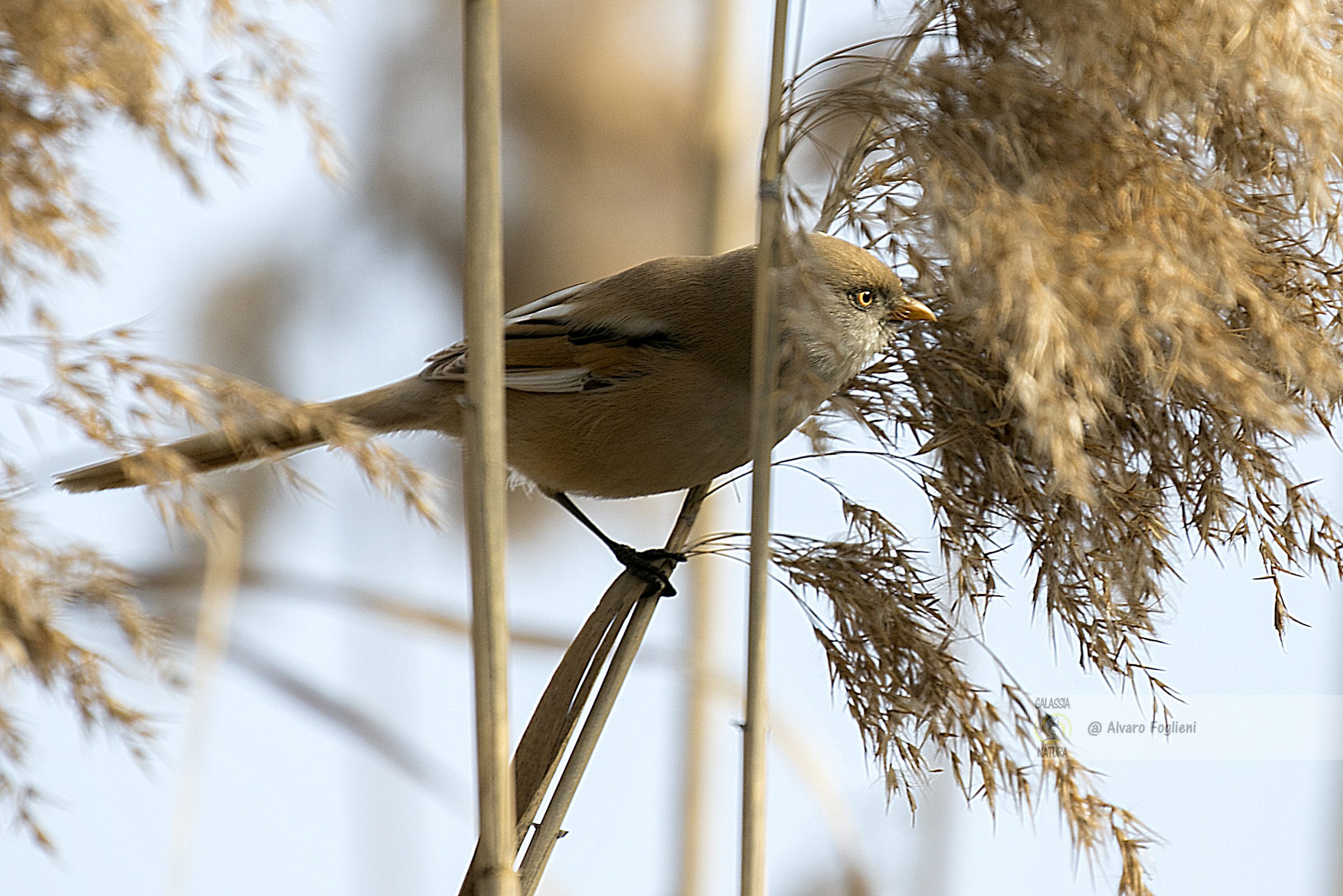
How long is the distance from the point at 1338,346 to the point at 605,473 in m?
0.69

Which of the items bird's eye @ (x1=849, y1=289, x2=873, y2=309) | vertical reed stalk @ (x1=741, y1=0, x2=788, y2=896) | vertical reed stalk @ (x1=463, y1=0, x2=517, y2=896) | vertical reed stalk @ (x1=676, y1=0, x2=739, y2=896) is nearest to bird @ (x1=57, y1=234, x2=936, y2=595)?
bird's eye @ (x1=849, y1=289, x2=873, y2=309)

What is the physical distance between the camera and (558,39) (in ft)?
7.00

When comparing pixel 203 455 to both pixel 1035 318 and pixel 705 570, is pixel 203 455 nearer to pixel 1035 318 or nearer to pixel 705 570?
pixel 705 570

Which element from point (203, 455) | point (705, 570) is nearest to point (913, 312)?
point (203, 455)

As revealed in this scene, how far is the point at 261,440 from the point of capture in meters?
0.92

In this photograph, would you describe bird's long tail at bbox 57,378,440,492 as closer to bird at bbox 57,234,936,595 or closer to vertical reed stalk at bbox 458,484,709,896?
bird at bbox 57,234,936,595

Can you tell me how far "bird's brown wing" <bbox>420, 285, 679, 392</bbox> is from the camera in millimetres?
1206

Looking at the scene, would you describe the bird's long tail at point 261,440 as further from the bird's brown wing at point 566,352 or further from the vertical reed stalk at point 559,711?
the vertical reed stalk at point 559,711

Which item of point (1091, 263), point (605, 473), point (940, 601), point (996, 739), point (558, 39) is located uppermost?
point (558, 39)

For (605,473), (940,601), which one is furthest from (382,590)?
(940,601)

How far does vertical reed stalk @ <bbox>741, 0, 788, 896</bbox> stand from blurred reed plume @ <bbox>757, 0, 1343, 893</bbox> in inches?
1.0

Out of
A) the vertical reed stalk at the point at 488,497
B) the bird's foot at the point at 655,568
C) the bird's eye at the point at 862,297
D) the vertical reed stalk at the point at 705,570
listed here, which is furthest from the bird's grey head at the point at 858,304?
the vertical reed stalk at the point at 705,570

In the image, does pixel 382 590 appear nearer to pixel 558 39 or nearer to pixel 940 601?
pixel 940 601

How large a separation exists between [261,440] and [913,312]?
57 centimetres
